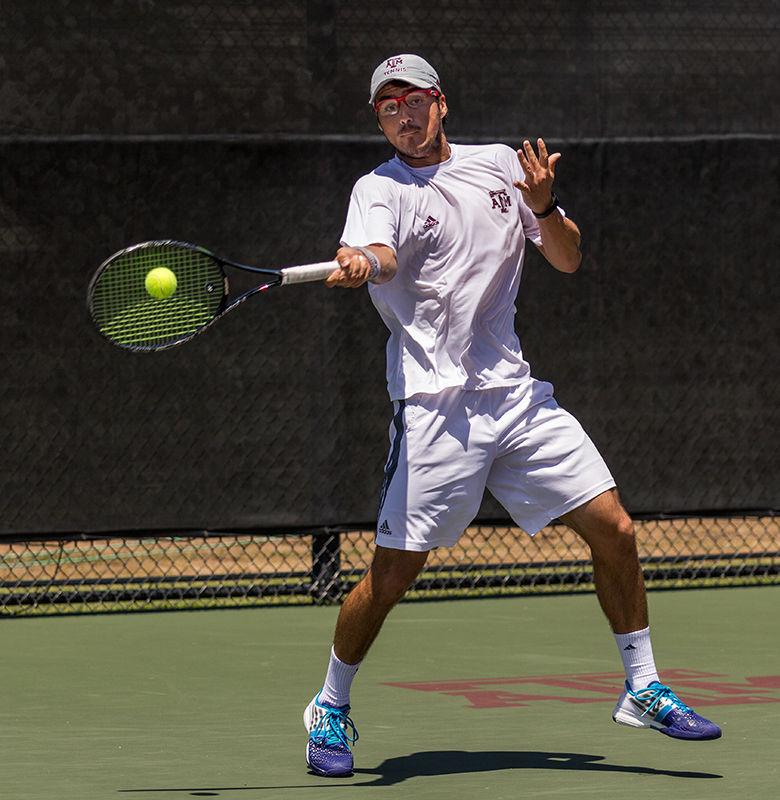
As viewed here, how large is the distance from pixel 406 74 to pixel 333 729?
154 cm

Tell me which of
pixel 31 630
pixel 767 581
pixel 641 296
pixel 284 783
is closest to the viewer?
pixel 284 783

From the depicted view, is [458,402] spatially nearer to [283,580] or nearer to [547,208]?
[547,208]

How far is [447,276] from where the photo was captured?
13.4 ft

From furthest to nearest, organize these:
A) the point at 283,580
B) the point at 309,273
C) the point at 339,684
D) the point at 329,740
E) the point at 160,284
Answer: the point at 283,580 < the point at 160,284 < the point at 339,684 < the point at 329,740 < the point at 309,273

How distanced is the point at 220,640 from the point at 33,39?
7.60ft

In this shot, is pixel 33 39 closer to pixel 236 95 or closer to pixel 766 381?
pixel 236 95

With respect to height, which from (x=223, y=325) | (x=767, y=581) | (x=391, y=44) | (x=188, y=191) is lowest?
(x=767, y=581)

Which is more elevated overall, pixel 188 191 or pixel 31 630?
pixel 188 191

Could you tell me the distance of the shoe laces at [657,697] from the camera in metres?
3.95

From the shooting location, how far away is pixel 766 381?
7.11 meters

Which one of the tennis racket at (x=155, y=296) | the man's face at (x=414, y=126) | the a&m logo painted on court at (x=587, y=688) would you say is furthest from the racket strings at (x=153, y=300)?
the a&m logo painted on court at (x=587, y=688)

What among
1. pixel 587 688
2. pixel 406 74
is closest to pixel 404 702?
pixel 587 688

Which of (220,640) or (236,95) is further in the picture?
(236,95)

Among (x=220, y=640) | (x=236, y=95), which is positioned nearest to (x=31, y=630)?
(x=220, y=640)
